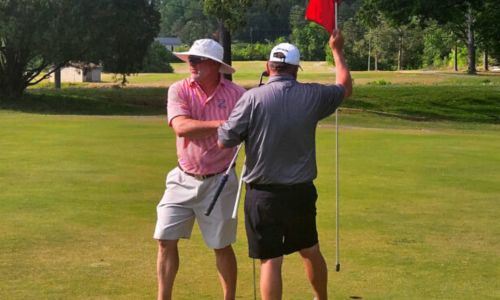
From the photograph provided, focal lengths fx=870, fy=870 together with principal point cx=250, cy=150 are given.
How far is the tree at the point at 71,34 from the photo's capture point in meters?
38.9

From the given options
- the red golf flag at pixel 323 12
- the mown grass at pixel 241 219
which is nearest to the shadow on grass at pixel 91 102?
the mown grass at pixel 241 219

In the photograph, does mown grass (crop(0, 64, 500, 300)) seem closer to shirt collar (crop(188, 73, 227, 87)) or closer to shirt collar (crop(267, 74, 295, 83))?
shirt collar (crop(188, 73, 227, 87))

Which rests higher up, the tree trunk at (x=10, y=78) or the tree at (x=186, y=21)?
the tree at (x=186, y=21)

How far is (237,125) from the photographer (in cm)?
564

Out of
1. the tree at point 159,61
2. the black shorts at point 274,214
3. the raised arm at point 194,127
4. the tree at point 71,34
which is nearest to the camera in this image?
the black shorts at point 274,214

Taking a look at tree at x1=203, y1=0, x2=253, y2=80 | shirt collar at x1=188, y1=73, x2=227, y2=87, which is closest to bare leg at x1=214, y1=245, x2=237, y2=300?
shirt collar at x1=188, y1=73, x2=227, y2=87

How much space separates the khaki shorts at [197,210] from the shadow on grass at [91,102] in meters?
32.2

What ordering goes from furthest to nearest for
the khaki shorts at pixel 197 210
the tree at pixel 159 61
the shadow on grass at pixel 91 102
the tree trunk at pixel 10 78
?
the tree at pixel 159 61 < the tree trunk at pixel 10 78 < the shadow on grass at pixel 91 102 < the khaki shorts at pixel 197 210

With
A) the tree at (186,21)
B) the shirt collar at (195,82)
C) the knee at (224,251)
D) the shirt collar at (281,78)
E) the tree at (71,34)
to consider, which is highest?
the tree at (186,21)

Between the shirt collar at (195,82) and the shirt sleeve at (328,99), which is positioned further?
the shirt collar at (195,82)

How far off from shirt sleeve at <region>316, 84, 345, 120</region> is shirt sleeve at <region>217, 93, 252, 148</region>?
480 mm

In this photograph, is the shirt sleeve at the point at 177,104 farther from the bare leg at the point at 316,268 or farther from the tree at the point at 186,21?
the tree at the point at 186,21

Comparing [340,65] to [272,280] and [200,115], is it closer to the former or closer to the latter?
[200,115]

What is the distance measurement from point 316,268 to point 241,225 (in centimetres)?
448
